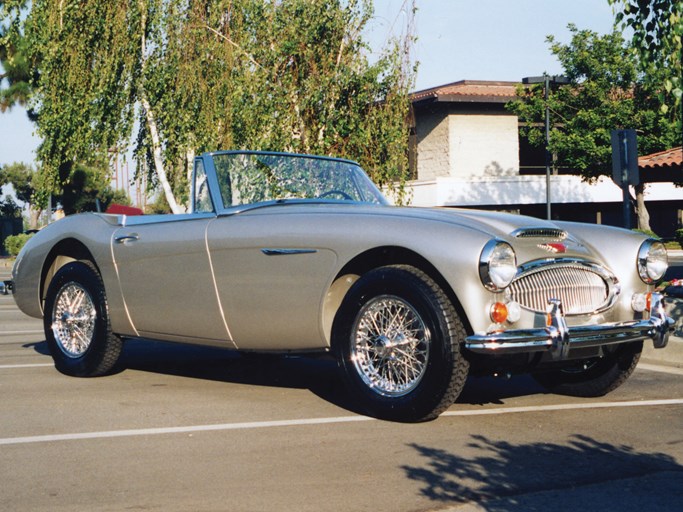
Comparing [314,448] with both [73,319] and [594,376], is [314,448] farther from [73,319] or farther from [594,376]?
[73,319]

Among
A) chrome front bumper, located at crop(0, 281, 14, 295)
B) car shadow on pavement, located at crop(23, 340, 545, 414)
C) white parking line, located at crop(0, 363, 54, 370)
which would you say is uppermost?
chrome front bumper, located at crop(0, 281, 14, 295)

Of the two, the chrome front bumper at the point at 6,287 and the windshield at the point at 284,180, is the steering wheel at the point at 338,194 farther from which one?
the chrome front bumper at the point at 6,287

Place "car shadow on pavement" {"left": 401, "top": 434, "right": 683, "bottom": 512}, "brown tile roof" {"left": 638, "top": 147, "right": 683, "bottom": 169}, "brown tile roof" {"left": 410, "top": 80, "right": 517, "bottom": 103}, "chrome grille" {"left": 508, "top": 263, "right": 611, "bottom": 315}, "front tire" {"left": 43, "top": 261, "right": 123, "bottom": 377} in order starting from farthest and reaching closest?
"brown tile roof" {"left": 410, "top": 80, "right": 517, "bottom": 103}, "brown tile roof" {"left": 638, "top": 147, "right": 683, "bottom": 169}, "front tire" {"left": 43, "top": 261, "right": 123, "bottom": 377}, "chrome grille" {"left": 508, "top": 263, "right": 611, "bottom": 315}, "car shadow on pavement" {"left": 401, "top": 434, "right": 683, "bottom": 512}

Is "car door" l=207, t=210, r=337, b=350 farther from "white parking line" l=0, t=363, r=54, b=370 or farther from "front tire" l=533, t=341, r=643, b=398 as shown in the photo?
"white parking line" l=0, t=363, r=54, b=370

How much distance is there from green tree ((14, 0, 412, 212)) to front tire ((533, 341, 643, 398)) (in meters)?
11.5

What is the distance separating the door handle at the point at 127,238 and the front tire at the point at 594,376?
2967 millimetres

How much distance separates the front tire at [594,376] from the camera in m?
6.07

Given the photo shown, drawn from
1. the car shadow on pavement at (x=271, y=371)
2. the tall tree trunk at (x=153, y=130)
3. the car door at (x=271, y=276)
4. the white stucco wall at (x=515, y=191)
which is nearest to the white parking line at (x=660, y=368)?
the car shadow on pavement at (x=271, y=371)

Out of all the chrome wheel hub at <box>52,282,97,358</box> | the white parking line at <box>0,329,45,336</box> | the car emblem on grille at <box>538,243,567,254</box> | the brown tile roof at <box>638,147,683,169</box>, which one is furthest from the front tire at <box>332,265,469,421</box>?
the brown tile roof at <box>638,147,683,169</box>

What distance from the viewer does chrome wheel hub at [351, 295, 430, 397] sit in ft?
17.1

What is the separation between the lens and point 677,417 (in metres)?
5.59

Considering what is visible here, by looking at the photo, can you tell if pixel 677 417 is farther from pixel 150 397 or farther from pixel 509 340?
pixel 150 397

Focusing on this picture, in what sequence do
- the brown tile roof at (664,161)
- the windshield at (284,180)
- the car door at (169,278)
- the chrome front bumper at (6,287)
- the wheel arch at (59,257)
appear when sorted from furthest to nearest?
1. the brown tile roof at (664,161)
2. the chrome front bumper at (6,287)
3. the wheel arch at (59,257)
4. the windshield at (284,180)
5. the car door at (169,278)

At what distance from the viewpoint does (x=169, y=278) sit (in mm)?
6395
